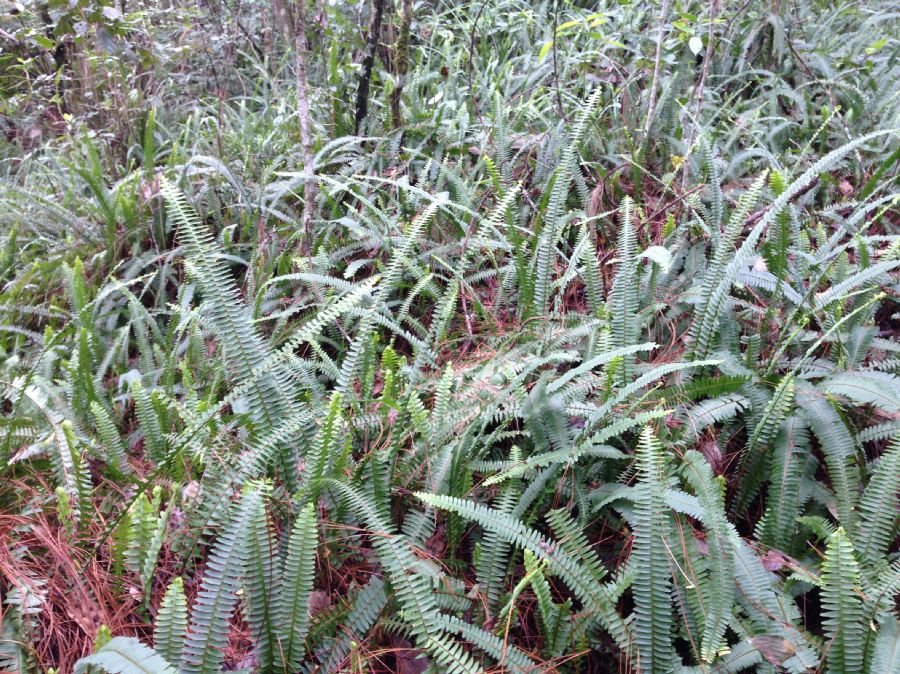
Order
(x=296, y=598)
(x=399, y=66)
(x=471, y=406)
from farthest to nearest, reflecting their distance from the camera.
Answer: (x=399, y=66) → (x=471, y=406) → (x=296, y=598)

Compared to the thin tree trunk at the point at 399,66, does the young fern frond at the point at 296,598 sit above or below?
below

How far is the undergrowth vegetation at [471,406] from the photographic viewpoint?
1718 mm

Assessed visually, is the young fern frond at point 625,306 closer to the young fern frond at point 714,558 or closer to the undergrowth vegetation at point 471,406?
the undergrowth vegetation at point 471,406

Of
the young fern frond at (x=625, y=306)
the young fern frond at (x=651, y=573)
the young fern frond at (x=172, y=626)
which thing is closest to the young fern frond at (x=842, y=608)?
the young fern frond at (x=651, y=573)

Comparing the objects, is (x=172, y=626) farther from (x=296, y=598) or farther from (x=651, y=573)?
(x=651, y=573)

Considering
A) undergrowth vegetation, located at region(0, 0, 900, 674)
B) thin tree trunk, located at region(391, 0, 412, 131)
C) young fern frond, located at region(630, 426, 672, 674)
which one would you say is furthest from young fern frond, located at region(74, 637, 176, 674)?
thin tree trunk, located at region(391, 0, 412, 131)

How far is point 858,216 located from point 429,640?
250cm

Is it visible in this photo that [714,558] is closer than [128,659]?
No

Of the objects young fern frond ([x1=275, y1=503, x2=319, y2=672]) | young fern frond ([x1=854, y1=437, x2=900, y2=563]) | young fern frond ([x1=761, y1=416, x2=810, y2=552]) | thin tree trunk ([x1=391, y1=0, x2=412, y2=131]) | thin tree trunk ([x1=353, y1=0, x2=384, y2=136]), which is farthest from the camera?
thin tree trunk ([x1=391, y1=0, x2=412, y2=131])

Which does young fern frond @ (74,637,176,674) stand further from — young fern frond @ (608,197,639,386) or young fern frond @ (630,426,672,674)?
young fern frond @ (608,197,639,386)

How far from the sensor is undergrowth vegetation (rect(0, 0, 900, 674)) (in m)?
1.72

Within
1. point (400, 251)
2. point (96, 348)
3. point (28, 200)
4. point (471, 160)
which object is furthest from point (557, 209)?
point (28, 200)

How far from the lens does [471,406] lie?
7.52 ft

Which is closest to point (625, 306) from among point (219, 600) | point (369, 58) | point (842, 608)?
point (842, 608)
